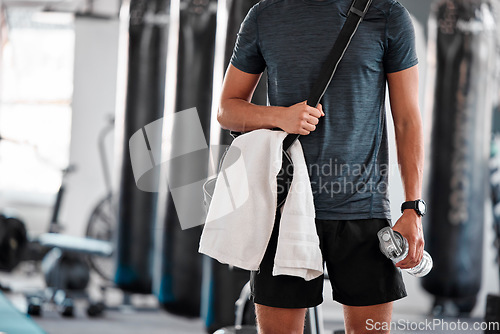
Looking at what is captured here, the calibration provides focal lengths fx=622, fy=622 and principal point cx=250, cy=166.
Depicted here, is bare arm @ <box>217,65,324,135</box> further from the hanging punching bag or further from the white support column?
the white support column

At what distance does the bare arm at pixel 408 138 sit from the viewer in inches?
50.3

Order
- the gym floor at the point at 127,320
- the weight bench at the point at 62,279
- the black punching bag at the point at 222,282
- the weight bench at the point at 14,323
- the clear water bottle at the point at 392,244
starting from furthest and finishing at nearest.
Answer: the weight bench at the point at 62,279 < the gym floor at the point at 127,320 < the weight bench at the point at 14,323 < the black punching bag at the point at 222,282 < the clear water bottle at the point at 392,244

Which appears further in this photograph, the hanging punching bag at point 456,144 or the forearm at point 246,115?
the hanging punching bag at point 456,144

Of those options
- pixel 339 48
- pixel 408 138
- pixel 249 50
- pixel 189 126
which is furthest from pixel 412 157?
pixel 189 126

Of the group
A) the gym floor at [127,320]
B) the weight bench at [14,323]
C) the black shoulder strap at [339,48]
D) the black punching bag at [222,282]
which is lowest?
the gym floor at [127,320]

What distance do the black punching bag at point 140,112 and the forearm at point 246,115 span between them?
86.6 inches

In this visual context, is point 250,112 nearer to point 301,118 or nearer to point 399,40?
point 301,118

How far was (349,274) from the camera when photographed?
1318 millimetres

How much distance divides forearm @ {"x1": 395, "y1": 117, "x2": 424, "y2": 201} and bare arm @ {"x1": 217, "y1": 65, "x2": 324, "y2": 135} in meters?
0.19

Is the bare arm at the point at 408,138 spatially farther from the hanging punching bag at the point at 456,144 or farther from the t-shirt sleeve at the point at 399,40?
the hanging punching bag at the point at 456,144

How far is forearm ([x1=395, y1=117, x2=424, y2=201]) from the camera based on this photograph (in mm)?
1292

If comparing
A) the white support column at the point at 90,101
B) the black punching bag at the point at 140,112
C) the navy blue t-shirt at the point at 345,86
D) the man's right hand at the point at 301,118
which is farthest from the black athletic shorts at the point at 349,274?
the white support column at the point at 90,101

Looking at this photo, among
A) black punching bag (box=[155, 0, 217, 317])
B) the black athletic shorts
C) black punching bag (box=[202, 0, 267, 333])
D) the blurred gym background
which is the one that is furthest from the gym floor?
the black athletic shorts

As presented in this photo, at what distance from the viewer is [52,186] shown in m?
6.12
